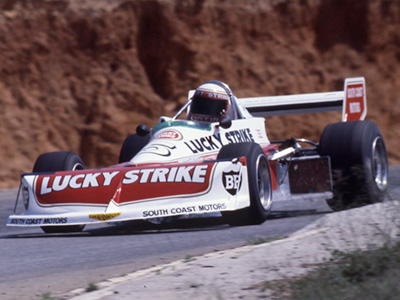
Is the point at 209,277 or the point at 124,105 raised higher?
the point at 124,105

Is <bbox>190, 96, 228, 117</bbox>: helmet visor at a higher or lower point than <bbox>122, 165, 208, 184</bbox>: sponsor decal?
higher

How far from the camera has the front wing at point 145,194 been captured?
27.4 feet

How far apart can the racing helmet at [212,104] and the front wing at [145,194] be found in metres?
2.14

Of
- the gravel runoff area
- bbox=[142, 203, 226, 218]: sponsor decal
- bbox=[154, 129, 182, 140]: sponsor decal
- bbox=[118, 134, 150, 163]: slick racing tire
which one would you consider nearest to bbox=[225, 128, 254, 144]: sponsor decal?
bbox=[154, 129, 182, 140]: sponsor decal

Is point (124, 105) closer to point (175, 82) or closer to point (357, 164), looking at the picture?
point (175, 82)

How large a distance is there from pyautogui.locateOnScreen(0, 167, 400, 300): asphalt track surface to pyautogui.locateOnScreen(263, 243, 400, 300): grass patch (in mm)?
986

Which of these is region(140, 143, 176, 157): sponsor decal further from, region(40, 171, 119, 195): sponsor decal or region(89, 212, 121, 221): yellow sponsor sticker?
region(89, 212, 121, 221): yellow sponsor sticker

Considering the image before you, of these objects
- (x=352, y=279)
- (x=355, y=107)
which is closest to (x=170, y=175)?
(x=352, y=279)

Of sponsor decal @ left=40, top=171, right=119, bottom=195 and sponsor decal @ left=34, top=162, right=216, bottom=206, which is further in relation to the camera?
sponsor decal @ left=40, top=171, right=119, bottom=195

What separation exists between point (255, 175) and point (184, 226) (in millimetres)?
1087

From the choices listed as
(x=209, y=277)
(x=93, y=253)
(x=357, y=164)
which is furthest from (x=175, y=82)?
(x=209, y=277)

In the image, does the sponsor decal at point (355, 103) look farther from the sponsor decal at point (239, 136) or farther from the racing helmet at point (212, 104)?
the racing helmet at point (212, 104)

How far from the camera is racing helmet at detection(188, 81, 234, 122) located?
10.7 meters

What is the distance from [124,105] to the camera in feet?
69.4
